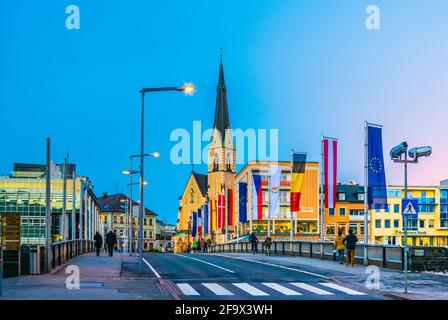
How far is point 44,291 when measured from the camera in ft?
66.6

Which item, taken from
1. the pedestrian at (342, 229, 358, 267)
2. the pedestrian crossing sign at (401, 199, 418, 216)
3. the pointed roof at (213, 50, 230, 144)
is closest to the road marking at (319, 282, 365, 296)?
the pedestrian crossing sign at (401, 199, 418, 216)

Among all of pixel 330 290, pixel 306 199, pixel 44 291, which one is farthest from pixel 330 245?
pixel 306 199

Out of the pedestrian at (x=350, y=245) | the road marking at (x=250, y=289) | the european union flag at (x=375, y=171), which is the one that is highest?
the european union flag at (x=375, y=171)

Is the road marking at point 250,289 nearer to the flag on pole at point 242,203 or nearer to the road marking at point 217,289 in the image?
the road marking at point 217,289

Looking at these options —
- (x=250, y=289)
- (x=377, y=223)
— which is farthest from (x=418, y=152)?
(x=377, y=223)

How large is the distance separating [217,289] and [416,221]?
118343mm

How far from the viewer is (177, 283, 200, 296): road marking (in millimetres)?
Answer: 20916

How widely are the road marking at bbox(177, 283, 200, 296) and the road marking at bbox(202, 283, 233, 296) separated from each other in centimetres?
58

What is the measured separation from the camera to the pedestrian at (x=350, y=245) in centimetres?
3278

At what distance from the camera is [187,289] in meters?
22.3

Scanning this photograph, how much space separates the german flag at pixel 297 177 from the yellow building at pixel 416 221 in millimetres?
83347

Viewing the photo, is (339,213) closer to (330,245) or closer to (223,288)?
(330,245)

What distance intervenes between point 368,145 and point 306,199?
9066 centimetres

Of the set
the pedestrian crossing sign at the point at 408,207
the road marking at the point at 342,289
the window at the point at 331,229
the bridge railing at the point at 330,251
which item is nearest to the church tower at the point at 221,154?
the window at the point at 331,229
